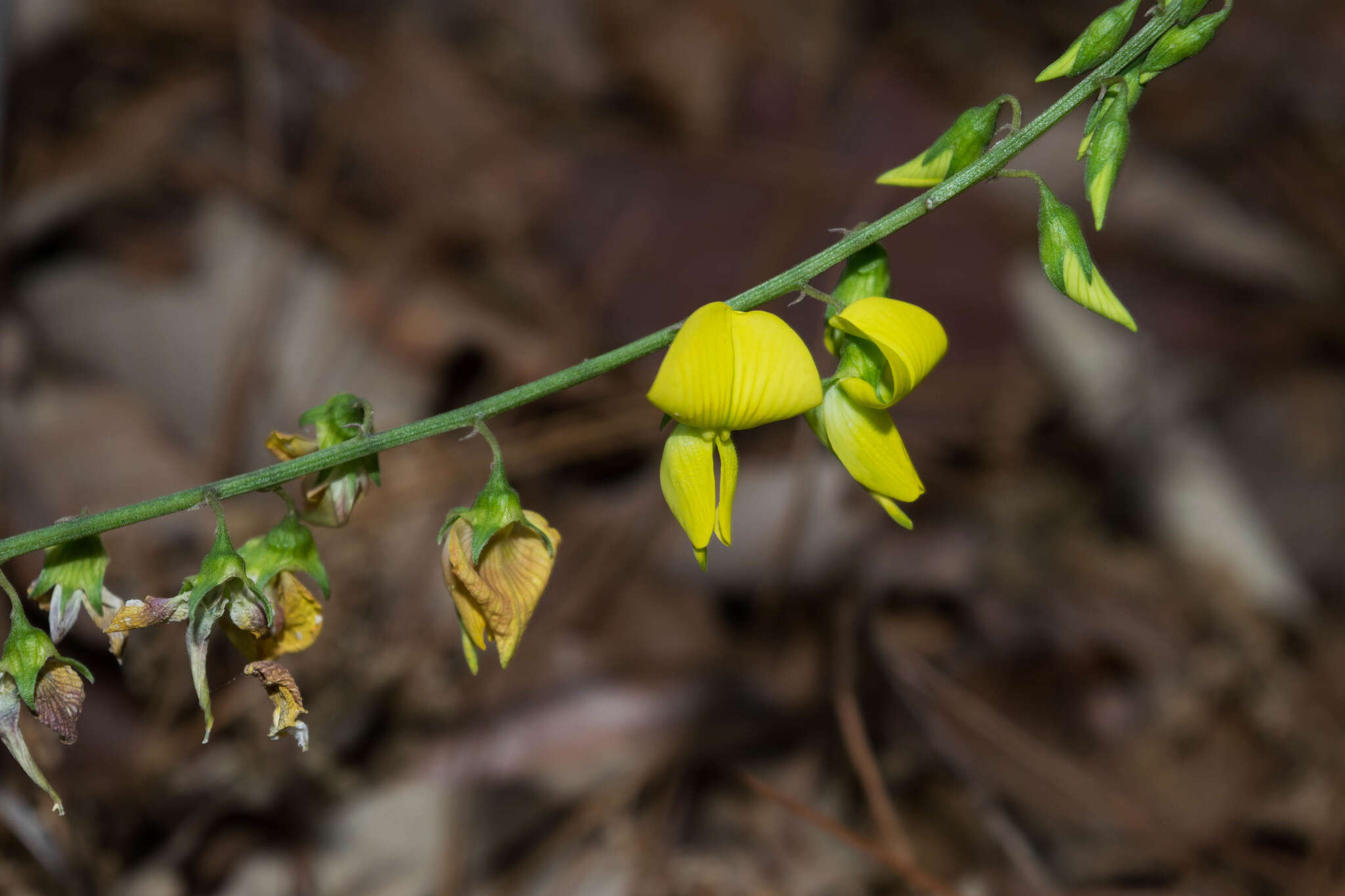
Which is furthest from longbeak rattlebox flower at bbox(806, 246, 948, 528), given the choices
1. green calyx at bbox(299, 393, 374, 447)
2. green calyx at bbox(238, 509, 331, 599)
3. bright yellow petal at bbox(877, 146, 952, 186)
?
green calyx at bbox(238, 509, 331, 599)

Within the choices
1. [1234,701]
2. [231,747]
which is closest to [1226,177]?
[1234,701]

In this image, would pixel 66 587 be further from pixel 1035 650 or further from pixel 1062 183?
pixel 1062 183

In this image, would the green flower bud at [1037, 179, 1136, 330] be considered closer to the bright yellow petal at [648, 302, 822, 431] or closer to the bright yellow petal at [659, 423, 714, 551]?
the bright yellow petal at [648, 302, 822, 431]

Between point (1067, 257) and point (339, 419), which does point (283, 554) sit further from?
point (1067, 257)

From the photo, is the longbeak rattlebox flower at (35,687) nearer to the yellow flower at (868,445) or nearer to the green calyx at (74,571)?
the green calyx at (74,571)

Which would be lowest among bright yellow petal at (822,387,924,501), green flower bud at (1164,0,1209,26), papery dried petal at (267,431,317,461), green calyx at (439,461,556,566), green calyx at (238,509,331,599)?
bright yellow petal at (822,387,924,501)

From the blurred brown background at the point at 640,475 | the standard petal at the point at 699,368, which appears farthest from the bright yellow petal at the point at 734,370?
the blurred brown background at the point at 640,475

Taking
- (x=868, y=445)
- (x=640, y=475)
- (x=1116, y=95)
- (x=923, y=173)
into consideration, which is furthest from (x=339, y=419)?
(x=640, y=475)
